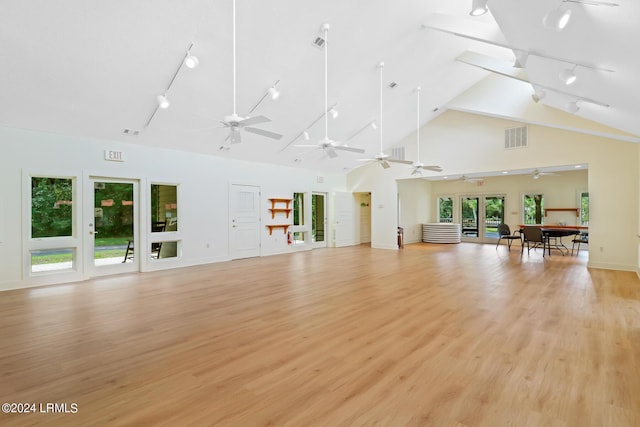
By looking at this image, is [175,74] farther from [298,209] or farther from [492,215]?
[492,215]

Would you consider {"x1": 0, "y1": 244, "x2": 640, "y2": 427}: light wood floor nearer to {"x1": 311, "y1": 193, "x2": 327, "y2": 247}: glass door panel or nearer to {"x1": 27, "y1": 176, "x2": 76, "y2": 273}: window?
{"x1": 27, "y1": 176, "x2": 76, "y2": 273}: window

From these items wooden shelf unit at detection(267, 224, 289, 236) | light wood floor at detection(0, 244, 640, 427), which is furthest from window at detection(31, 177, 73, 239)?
wooden shelf unit at detection(267, 224, 289, 236)

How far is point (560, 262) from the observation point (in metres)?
7.80

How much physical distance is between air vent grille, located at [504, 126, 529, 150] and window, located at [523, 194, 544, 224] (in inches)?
169

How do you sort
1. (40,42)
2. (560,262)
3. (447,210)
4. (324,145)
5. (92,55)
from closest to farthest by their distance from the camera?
(40,42) → (92,55) → (324,145) → (560,262) → (447,210)

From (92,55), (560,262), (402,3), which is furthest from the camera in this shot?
(560,262)

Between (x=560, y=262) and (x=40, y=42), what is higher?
(x=40, y=42)

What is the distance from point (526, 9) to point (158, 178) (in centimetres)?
692

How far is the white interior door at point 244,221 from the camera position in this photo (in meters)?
8.41

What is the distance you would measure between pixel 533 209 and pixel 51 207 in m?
14.0

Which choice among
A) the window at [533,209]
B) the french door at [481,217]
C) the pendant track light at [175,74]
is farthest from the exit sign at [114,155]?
the window at [533,209]

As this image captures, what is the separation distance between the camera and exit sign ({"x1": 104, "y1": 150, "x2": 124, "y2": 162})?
20.5 feet

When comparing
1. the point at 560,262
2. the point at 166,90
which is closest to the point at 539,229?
the point at 560,262

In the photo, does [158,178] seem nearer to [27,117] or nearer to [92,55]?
[27,117]
